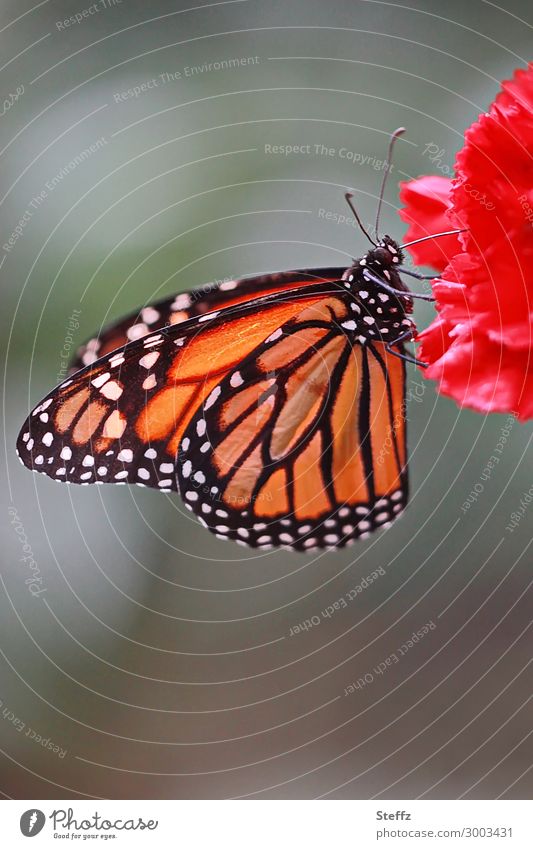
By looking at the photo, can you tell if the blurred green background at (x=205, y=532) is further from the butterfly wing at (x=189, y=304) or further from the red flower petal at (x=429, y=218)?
the red flower petal at (x=429, y=218)

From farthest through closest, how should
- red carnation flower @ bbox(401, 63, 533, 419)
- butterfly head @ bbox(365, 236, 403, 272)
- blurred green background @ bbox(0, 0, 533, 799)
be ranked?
blurred green background @ bbox(0, 0, 533, 799)
butterfly head @ bbox(365, 236, 403, 272)
red carnation flower @ bbox(401, 63, 533, 419)
